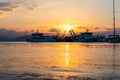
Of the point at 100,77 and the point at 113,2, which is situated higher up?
the point at 113,2

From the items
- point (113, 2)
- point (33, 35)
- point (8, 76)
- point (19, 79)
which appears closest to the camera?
point (19, 79)

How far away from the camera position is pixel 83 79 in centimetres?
1906

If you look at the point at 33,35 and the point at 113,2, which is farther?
the point at 33,35

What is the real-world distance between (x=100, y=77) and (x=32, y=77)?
14.7ft

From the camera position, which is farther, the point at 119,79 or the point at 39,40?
the point at 39,40

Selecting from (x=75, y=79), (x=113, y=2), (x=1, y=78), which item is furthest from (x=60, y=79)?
(x=113, y=2)

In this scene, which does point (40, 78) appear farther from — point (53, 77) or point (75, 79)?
point (75, 79)

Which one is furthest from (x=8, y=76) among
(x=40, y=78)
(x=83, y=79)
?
(x=83, y=79)

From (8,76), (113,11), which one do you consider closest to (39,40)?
(113,11)

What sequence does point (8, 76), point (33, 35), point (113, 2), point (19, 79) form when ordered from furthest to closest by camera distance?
1. point (33, 35)
2. point (113, 2)
3. point (8, 76)
4. point (19, 79)

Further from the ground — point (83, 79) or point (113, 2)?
point (113, 2)

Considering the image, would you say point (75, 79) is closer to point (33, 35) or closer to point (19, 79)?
point (19, 79)

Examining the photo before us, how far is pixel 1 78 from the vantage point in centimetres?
1934

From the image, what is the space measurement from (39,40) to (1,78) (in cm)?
17943
